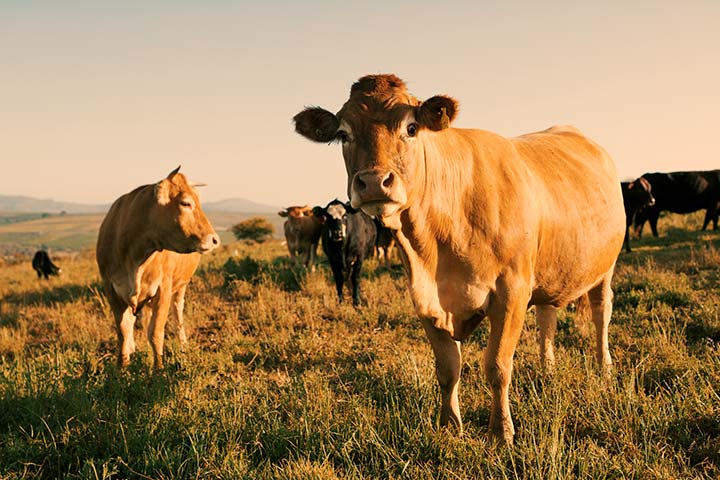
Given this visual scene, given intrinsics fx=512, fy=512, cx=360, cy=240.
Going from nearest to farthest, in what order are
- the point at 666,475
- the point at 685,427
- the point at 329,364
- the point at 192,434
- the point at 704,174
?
the point at 666,475 < the point at 685,427 < the point at 192,434 < the point at 329,364 < the point at 704,174

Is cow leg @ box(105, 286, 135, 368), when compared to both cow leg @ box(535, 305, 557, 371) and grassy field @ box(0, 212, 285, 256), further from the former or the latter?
grassy field @ box(0, 212, 285, 256)

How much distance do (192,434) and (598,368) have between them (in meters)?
3.63

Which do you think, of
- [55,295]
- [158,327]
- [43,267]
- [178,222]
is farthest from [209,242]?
[43,267]

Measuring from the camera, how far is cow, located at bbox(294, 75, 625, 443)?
3.19 meters

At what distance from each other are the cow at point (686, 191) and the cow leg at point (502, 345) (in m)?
15.5

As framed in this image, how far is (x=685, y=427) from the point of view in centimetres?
347

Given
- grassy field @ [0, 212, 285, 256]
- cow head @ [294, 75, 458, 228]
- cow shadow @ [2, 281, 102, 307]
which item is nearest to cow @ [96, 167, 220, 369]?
cow head @ [294, 75, 458, 228]

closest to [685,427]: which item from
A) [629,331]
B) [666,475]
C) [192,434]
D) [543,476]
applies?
[666,475]

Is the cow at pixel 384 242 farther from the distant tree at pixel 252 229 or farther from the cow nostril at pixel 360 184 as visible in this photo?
the distant tree at pixel 252 229

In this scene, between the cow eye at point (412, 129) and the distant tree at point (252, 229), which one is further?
the distant tree at point (252, 229)

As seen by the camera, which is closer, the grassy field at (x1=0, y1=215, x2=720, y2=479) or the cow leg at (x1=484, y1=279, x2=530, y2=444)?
the grassy field at (x1=0, y1=215, x2=720, y2=479)

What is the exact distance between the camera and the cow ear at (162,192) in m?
6.16

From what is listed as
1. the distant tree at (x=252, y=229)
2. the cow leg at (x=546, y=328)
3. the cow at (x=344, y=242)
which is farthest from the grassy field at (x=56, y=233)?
the cow leg at (x=546, y=328)

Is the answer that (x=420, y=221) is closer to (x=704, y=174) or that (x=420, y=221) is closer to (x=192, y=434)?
(x=192, y=434)
